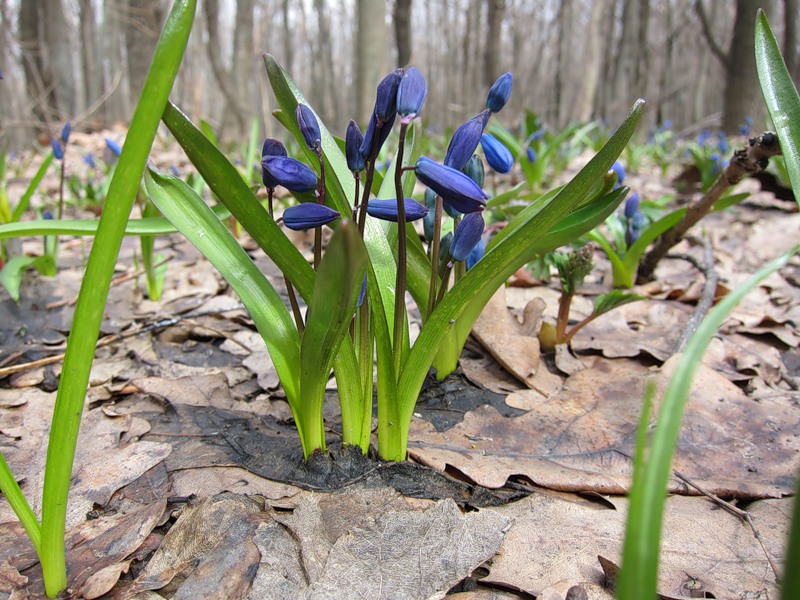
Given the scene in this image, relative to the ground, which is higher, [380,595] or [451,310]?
[451,310]

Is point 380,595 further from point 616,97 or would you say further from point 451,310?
point 616,97

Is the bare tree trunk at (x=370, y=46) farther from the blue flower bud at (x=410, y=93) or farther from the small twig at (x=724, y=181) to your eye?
the blue flower bud at (x=410, y=93)

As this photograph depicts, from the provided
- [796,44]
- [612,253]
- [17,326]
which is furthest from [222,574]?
[796,44]

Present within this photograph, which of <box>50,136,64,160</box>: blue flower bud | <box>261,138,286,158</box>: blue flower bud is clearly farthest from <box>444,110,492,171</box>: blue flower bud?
<box>50,136,64,160</box>: blue flower bud

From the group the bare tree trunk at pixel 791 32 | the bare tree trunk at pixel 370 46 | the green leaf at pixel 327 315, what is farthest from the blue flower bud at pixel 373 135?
the bare tree trunk at pixel 791 32

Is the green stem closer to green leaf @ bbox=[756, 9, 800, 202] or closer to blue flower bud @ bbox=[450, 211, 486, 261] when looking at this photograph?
blue flower bud @ bbox=[450, 211, 486, 261]

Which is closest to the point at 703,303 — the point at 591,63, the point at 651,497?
the point at 651,497
